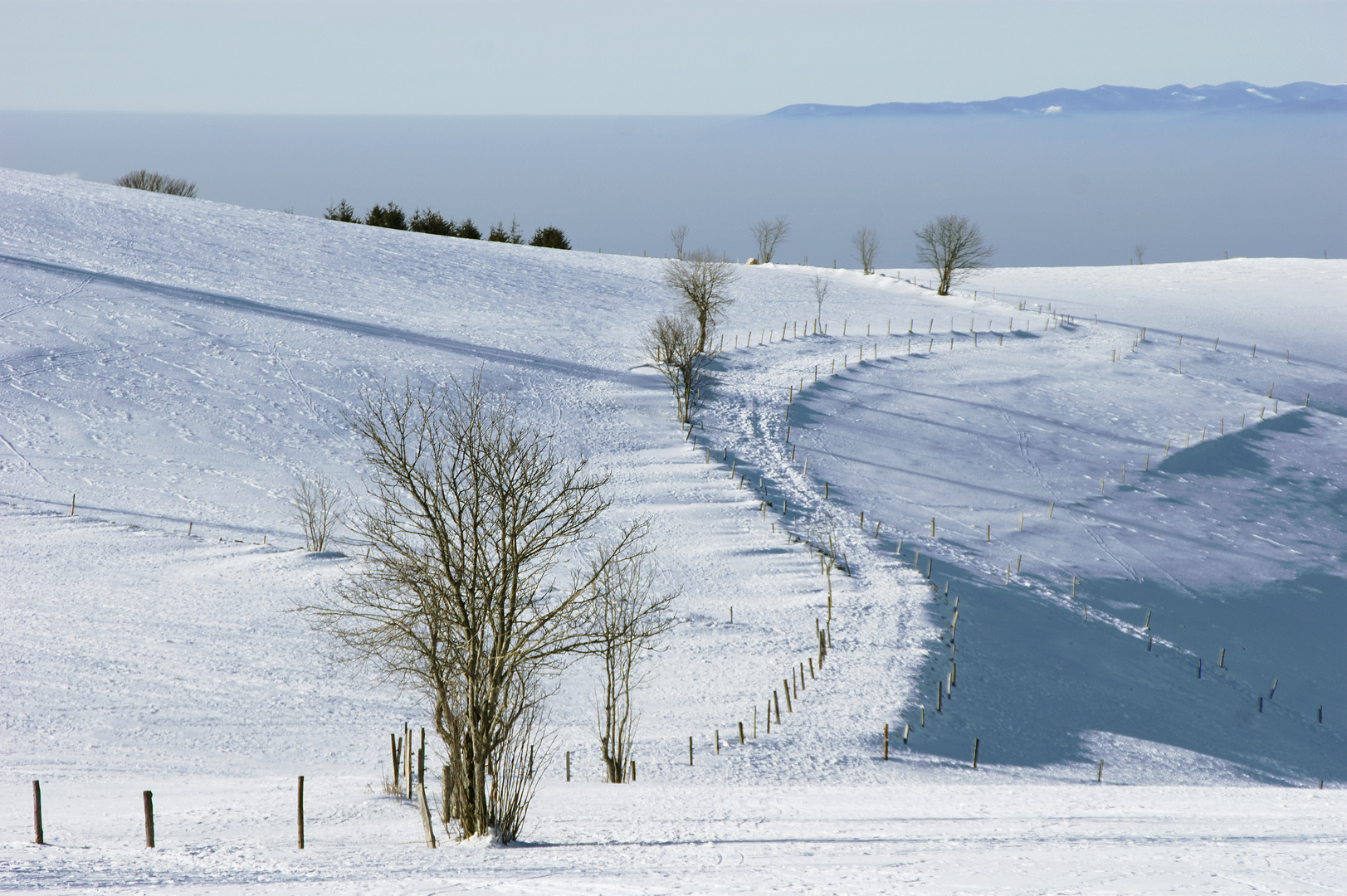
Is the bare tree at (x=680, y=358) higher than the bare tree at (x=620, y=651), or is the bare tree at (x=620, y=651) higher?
the bare tree at (x=680, y=358)

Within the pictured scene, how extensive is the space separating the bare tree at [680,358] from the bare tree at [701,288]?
0.86 meters

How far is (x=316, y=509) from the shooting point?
37188 mm

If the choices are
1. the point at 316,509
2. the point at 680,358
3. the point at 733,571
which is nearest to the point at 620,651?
the point at 733,571

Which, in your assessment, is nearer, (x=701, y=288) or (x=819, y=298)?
(x=701, y=288)

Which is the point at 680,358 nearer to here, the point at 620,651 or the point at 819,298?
the point at 819,298

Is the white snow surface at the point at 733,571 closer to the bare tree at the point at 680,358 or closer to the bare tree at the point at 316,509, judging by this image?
the bare tree at the point at 316,509

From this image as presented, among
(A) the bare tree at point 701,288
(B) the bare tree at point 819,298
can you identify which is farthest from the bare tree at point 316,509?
Answer: (B) the bare tree at point 819,298

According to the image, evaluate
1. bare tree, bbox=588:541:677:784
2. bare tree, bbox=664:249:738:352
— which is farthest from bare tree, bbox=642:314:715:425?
bare tree, bbox=588:541:677:784

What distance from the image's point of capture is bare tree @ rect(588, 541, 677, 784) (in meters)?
19.5

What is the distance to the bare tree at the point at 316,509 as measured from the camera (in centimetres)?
3409

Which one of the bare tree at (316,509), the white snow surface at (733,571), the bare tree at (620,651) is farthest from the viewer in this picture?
the bare tree at (316,509)

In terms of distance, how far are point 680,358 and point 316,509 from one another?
75.8 ft

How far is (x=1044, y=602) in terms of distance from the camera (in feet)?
120

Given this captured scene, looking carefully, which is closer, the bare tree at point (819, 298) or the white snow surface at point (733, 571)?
the white snow surface at point (733, 571)
